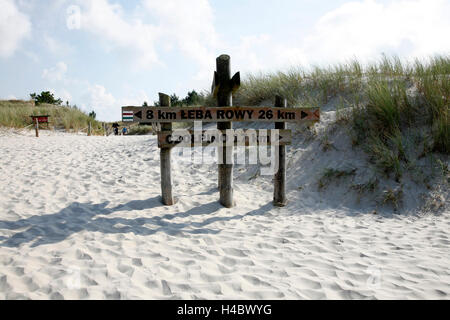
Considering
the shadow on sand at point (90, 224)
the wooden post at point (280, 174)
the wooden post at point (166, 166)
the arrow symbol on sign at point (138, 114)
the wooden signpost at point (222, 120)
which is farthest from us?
the wooden post at point (280, 174)

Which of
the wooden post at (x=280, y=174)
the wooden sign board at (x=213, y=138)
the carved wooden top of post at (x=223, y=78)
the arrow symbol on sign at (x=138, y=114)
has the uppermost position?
the carved wooden top of post at (x=223, y=78)

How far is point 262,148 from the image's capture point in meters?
7.58

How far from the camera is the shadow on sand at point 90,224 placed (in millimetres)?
3703

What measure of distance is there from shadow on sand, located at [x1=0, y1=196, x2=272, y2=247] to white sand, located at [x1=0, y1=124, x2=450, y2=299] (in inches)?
0.6

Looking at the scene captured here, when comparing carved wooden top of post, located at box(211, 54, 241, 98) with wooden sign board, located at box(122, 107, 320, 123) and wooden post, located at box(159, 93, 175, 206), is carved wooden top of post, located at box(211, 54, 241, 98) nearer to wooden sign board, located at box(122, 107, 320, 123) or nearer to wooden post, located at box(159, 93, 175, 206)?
wooden sign board, located at box(122, 107, 320, 123)

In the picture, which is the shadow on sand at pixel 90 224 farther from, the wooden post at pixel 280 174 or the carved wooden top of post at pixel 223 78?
the carved wooden top of post at pixel 223 78

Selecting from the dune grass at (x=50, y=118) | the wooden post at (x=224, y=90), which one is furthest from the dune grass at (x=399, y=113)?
the dune grass at (x=50, y=118)

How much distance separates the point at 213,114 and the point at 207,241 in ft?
6.65

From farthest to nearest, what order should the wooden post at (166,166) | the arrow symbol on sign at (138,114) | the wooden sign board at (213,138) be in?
the wooden post at (166,166), the wooden sign board at (213,138), the arrow symbol on sign at (138,114)

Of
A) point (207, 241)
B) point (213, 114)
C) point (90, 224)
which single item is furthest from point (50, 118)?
point (207, 241)

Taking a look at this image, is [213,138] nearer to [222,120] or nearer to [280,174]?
[222,120]

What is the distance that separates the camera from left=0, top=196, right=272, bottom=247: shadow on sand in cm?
370

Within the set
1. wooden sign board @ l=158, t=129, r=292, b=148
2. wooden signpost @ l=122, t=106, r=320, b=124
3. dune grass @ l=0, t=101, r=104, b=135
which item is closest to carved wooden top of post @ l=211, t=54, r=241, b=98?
wooden signpost @ l=122, t=106, r=320, b=124
